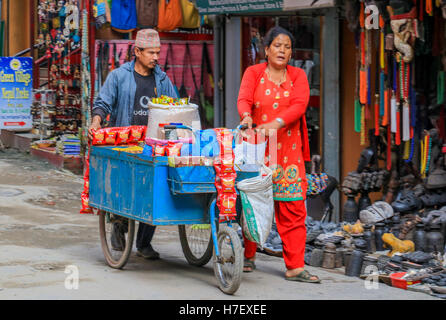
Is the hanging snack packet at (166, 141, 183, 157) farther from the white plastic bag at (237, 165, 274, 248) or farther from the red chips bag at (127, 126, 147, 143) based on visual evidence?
the red chips bag at (127, 126, 147, 143)

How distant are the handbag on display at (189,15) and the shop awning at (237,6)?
2236 millimetres

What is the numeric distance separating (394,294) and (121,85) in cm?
286

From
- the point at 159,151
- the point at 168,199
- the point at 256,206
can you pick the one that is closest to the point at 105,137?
the point at 159,151

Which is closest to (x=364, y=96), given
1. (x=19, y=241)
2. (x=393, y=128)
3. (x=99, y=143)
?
(x=393, y=128)

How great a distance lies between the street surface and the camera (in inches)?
250

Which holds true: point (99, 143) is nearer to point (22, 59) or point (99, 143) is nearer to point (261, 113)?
point (261, 113)

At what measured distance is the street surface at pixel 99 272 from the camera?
6.36m

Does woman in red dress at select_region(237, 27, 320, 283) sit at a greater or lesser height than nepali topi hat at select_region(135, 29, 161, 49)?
lesser

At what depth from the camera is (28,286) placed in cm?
647

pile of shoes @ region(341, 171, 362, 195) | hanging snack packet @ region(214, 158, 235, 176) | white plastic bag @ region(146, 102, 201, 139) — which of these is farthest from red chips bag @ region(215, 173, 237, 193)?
pile of shoes @ region(341, 171, 362, 195)

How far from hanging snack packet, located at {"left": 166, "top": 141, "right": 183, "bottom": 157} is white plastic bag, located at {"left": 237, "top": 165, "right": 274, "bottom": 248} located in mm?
496

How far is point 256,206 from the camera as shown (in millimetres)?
6324

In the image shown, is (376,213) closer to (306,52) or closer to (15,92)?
(306,52)
